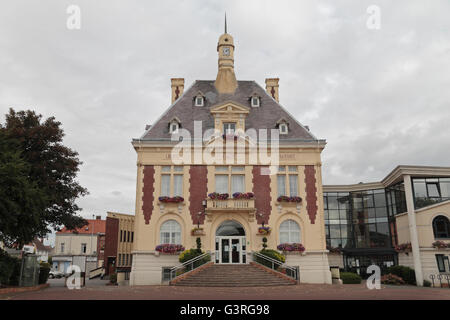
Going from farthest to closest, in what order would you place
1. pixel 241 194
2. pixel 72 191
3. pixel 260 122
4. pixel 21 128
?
pixel 260 122
pixel 241 194
pixel 72 191
pixel 21 128

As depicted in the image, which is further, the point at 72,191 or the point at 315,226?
the point at 315,226

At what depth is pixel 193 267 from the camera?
26828 millimetres

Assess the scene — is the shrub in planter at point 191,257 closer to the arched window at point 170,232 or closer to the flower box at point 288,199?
the arched window at point 170,232

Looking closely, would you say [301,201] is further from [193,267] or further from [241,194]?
[193,267]

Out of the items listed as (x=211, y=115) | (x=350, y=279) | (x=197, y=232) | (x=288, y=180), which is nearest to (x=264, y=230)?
(x=288, y=180)

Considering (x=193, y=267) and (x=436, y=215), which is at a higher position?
(x=436, y=215)

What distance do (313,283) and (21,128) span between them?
2367cm

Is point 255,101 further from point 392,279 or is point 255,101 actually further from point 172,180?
point 392,279

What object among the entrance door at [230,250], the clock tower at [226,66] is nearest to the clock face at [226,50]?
the clock tower at [226,66]

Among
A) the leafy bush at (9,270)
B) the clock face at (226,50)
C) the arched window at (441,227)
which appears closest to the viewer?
the leafy bush at (9,270)

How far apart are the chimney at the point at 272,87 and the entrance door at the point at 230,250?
14834mm

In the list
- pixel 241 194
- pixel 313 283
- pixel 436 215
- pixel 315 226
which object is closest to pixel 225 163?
pixel 241 194

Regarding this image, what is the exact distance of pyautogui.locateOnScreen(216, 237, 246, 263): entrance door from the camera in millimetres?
29500

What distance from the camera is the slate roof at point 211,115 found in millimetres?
32406
